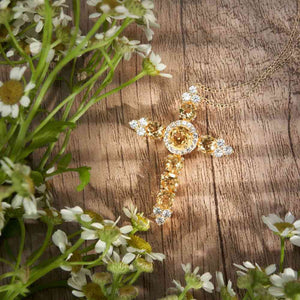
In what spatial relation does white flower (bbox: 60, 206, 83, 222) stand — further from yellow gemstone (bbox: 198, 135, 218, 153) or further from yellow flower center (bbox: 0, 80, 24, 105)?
yellow gemstone (bbox: 198, 135, 218, 153)

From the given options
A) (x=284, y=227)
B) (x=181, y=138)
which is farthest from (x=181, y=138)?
(x=284, y=227)

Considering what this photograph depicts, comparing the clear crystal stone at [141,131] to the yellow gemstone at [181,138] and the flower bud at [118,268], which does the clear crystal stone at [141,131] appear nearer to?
the yellow gemstone at [181,138]

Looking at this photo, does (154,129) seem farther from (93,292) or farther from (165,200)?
(93,292)

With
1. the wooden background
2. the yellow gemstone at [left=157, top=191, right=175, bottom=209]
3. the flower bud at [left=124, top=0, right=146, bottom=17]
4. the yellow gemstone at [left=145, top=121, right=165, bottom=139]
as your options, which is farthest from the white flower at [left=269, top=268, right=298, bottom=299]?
the flower bud at [left=124, top=0, right=146, bottom=17]

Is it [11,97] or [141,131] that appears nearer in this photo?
[11,97]

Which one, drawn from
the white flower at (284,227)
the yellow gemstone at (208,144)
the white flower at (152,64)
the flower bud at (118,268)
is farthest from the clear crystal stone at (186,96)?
the flower bud at (118,268)
